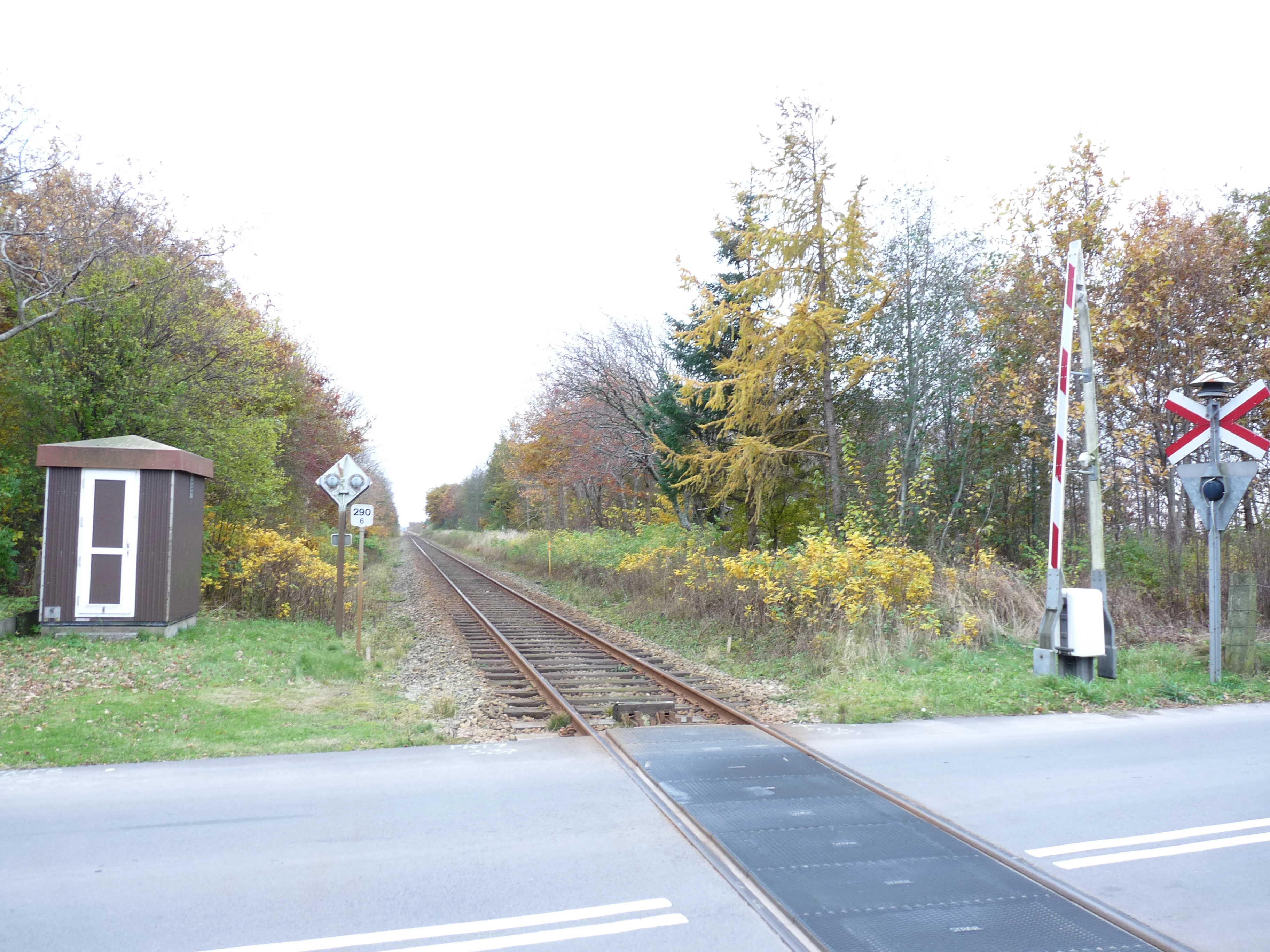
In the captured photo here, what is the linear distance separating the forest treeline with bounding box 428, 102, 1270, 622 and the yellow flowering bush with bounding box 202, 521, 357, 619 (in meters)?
7.64

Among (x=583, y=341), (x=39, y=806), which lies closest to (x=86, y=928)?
(x=39, y=806)

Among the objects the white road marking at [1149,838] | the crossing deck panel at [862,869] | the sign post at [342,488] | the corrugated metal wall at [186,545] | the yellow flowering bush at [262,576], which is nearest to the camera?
the crossing deck panel at [862,869]

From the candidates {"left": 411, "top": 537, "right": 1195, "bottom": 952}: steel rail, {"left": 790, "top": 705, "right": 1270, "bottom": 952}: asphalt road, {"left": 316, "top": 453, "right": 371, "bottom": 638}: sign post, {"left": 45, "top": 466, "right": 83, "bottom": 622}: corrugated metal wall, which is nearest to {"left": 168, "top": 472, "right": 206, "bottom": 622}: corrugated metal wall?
{"left": 45, "top": 466, "right": 83, "bottom": 622}: corrugated metal wall

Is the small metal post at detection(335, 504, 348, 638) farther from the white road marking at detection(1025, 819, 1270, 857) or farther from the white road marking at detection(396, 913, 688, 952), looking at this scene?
the white road marking at detection(1025, 819, 1270, 857)

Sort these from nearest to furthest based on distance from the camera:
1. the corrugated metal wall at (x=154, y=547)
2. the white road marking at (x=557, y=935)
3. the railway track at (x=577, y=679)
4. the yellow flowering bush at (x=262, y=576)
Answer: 1. the white road marking at (x=557, y=935)
2. the railway track at (x=577, y=679)
3. the corrugated metal wall at (x=154, y=547)
4. the yellow flowering bush at (x=262, y=576)

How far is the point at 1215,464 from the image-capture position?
382 inches

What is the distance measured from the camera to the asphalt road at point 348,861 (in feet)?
12.1

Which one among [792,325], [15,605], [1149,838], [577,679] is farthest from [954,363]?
[15,605]

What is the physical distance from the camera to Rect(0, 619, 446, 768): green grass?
698 cm

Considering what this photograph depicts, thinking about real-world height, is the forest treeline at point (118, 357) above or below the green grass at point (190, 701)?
above

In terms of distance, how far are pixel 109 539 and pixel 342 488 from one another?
10.7 ft

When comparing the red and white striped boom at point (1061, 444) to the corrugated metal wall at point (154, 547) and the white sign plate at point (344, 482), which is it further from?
the corrugated metal wall at point (154, 547)

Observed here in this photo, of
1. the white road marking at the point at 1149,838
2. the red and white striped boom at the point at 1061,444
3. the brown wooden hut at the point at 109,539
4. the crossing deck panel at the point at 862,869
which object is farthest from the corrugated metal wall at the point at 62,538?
the red and white striped boom at the point at 1061,444

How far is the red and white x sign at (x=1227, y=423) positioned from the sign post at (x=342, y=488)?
442 inches
